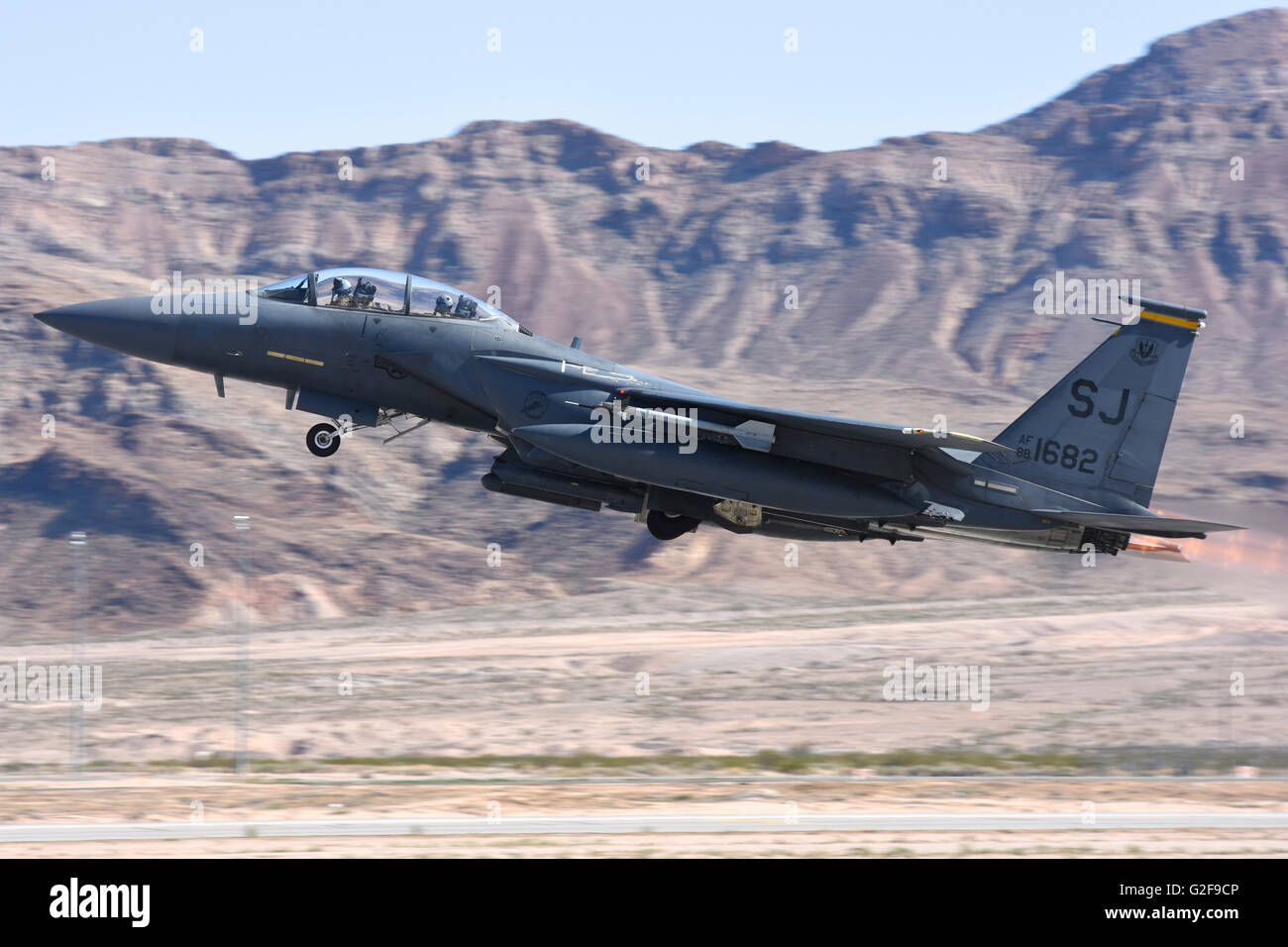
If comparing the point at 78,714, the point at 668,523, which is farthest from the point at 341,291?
the point at 78,714

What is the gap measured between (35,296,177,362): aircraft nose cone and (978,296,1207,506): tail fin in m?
11.7

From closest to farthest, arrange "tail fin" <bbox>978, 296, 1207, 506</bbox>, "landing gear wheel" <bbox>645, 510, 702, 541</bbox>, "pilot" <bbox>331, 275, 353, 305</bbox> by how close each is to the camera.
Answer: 1. "pilot" <bbox>331, 275, 353, 305</bbox>
2. "landing gear wheel" <bbox>645, 510, 702, 541</bbox>
3. "tail fin" <bbox>978, 296, 1207, 506</bbox>

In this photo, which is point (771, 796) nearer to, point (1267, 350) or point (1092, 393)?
point (1092, 393)

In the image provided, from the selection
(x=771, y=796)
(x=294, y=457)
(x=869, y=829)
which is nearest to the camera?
(x=869, y=829)

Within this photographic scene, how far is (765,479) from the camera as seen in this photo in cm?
1702

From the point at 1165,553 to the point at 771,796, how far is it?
7.60 m

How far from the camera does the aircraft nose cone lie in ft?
54.2

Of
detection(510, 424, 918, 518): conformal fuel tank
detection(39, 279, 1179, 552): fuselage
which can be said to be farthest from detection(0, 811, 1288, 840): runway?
detection(510, 424, 918, 518): conformal fuel tank

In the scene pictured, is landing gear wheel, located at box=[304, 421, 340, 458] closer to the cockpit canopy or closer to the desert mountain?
the cockpit canopy

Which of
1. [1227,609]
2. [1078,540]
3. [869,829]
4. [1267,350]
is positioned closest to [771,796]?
[869,829]

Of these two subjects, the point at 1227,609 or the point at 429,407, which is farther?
the point at 1227,609

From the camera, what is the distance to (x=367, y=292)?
17.2m

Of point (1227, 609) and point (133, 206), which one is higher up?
point (133, 206)

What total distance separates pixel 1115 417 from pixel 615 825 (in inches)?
364
